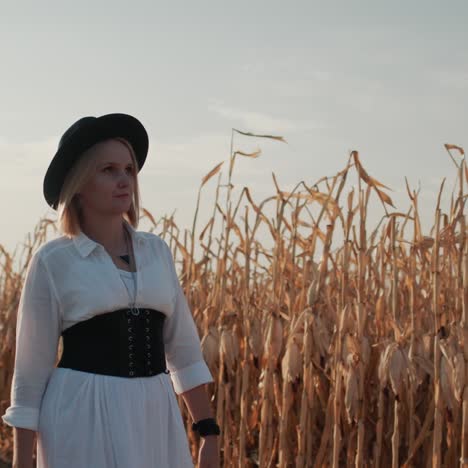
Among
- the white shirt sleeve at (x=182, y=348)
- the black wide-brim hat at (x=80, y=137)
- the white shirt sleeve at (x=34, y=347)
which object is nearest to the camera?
the white shirt sleeve at (x=34, y=347)

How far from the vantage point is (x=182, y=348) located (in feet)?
7.45

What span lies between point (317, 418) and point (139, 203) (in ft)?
6.08

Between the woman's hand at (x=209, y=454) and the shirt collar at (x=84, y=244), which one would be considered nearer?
the shirt collar at (x=84, y=244)

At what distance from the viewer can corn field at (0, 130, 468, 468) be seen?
3188 mm

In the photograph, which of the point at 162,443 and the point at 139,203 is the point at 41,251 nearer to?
the point at 139,203

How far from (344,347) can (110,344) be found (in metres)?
1.38

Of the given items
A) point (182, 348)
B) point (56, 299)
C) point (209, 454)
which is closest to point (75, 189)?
point (56, 299)

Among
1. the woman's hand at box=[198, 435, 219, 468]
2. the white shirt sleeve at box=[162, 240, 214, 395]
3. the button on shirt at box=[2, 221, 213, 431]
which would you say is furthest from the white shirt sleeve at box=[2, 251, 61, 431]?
the woman's hand at box=[198, 435, 219, 468]

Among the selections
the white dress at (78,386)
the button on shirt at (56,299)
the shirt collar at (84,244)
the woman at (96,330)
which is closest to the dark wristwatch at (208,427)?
the woman at (96,330)

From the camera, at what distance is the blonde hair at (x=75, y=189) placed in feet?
6.93

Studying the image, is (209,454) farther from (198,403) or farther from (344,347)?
(344,347)

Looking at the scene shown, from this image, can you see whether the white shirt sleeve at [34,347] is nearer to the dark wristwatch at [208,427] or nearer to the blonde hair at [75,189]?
the blonde hair at [75,189]

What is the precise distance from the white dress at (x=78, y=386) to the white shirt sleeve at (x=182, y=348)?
13 cm

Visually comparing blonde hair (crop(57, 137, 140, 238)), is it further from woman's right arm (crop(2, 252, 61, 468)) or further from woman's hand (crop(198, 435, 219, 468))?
woman's hand (crop(198, 435, 219, 468))
